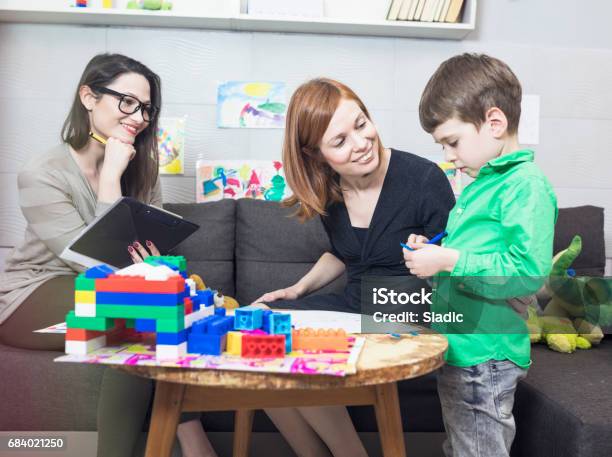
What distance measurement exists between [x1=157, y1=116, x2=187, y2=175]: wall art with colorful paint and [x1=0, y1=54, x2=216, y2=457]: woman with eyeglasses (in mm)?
495

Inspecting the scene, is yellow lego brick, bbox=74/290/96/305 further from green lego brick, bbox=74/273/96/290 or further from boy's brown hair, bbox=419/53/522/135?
boy's brown hair, bbox=419/53/522/135

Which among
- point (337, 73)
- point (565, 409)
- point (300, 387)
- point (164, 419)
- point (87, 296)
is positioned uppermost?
point (337, 73)

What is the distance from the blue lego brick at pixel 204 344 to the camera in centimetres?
86

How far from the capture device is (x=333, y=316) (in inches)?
49.5

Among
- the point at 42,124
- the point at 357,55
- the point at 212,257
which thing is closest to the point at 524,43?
the point at 357,55

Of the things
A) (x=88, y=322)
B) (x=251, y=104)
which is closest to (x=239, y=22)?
(x=251, y=104)

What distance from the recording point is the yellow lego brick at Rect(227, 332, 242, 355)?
87 cm

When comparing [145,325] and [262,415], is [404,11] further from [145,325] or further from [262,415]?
[145,325]

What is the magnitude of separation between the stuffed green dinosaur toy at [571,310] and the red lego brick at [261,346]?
1148 mm

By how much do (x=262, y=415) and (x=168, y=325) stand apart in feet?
2.84

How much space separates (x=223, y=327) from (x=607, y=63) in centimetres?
230

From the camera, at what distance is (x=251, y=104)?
2.36m

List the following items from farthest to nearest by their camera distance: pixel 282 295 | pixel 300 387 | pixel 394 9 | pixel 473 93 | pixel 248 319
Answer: pixel 394 9
pixel 282 295
pixel 473 93
pixel 248 319
pixel 300 387

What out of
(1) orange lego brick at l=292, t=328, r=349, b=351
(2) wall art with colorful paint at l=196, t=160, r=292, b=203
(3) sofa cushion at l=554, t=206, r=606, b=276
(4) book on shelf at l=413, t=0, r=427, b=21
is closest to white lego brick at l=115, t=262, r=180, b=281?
(1) orange lego brick at l=292, t=328, r=349, b=351
